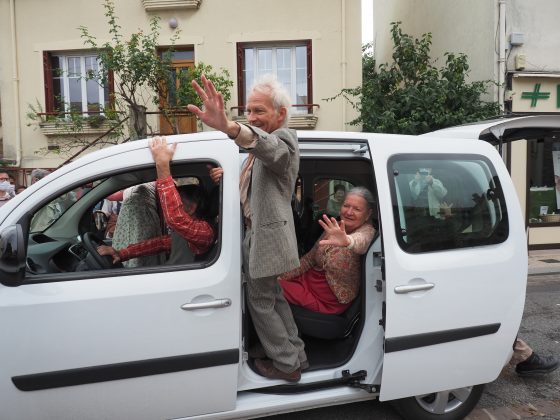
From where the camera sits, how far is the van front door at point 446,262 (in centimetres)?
235

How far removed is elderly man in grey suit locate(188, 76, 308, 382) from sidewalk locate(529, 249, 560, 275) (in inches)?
252

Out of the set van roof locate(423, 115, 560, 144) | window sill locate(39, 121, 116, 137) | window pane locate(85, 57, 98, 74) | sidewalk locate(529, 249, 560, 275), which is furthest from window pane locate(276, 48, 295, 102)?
van roof locate(423, 115, 560, 144)

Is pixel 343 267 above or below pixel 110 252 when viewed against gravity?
below

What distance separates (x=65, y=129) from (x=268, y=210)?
8.73m

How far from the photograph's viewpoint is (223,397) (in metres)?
2.17

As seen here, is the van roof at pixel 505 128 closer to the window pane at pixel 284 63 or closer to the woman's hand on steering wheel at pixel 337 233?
the woman's hand on steering wheel at pixel 337 233

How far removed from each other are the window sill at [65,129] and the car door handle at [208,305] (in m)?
8.18

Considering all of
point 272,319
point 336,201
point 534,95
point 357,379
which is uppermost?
point 534,95

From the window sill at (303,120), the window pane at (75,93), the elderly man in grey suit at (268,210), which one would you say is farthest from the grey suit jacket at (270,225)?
the window pane at (75,93)

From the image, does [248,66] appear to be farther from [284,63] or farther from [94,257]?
[94,257]

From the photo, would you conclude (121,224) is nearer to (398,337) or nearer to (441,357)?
(398,337)

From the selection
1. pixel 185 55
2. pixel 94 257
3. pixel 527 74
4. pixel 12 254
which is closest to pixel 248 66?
pixel 185 55

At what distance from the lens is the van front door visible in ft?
7.70

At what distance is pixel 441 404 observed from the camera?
2.65 metres
